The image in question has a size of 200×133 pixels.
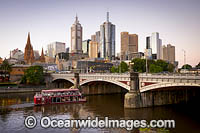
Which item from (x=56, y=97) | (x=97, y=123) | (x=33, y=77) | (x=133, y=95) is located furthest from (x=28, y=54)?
(x=97, y=123)

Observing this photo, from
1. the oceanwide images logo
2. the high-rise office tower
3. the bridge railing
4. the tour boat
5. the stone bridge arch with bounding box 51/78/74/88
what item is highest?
the high-rise office tower

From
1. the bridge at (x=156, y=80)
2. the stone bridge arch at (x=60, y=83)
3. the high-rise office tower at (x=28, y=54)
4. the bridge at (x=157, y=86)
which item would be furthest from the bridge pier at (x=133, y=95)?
the high-rise office tower at (x=28, y=54)

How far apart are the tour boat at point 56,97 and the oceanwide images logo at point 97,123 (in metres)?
15.8

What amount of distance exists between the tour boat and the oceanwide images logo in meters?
15.8

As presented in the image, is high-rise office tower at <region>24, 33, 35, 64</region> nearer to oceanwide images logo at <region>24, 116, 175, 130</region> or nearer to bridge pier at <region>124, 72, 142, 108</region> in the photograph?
bridge pier at <region>124, 72, 142, 108</region>

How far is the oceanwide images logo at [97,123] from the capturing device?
36188mm

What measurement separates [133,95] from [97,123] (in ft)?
47.8

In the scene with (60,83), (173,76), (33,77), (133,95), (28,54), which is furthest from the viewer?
(28,54)

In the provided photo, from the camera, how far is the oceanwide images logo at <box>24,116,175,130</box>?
119ft

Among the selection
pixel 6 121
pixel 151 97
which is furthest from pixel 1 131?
pixel 151 97

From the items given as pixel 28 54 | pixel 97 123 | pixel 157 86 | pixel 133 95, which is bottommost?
pixel 97 123

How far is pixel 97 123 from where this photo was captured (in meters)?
38.0

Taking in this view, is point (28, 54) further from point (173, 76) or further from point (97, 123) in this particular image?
point (173, 76)

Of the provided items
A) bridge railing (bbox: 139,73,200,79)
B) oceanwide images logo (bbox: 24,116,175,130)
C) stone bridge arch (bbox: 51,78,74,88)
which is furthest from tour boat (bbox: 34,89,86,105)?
stone bridge arch (bbox: 51,78,74,88)
